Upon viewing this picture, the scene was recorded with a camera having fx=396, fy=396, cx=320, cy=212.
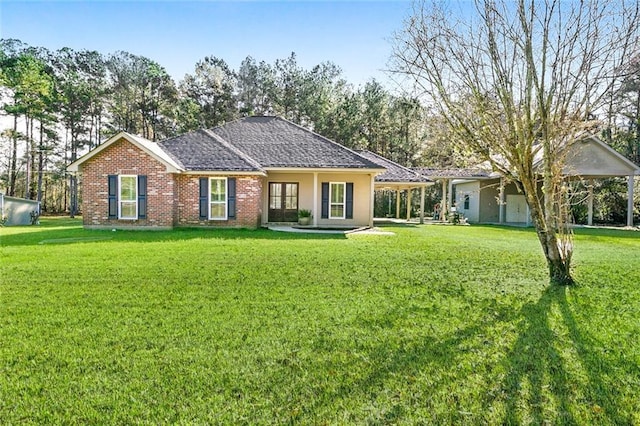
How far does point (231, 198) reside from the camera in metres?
15.7

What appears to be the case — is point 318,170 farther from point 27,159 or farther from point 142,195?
point 27,159

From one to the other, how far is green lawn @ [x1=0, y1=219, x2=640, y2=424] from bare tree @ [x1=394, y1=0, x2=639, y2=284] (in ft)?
5.86

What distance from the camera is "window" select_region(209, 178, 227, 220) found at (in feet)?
51.5

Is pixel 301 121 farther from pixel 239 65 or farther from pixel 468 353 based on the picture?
pixel 468 353

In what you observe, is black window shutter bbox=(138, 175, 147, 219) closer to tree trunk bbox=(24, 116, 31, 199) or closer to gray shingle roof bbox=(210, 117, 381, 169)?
gray shingle roof bbox=(210, 117, 381, 169)

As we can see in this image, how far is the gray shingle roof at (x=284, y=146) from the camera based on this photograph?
16.8 metres

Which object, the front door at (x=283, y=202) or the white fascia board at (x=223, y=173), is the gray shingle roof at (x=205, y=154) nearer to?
the white fascia board at (x=223, y=173)

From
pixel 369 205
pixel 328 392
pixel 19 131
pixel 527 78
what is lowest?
pixel 328 392

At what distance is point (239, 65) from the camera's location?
3725 cm

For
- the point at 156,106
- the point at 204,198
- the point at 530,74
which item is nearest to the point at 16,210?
the point at 204,198

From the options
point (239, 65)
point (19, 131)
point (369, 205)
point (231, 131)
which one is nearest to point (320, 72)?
point (239, 65)

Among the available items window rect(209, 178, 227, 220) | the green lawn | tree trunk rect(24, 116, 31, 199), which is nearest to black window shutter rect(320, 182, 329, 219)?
window rect(209, 178, 227, 220)

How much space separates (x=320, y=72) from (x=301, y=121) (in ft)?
17.2

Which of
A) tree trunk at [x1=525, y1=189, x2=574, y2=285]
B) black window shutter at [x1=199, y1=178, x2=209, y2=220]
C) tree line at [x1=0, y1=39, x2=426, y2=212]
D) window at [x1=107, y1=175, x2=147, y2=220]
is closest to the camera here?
tree trunk at [x1=525, y1=189, x2=574, y2=285]
